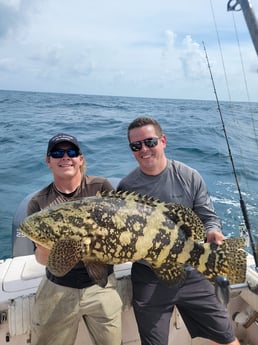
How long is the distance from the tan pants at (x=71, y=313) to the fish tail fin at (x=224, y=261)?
1.07 meters

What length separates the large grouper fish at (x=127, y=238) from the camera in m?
2.70

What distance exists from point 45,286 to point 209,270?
166cm

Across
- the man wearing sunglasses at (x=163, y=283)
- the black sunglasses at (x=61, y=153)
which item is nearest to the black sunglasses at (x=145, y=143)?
the man wearing sunglasses at (x=163, y=283)

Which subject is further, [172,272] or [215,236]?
[215,236]

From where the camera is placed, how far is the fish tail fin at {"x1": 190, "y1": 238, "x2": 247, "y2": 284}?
2973mm

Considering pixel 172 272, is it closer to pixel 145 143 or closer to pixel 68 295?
pixel 68 295

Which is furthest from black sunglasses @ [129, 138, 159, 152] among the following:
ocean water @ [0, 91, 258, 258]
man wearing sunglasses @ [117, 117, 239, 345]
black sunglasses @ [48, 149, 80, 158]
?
ocean water @ [0, 91, 258, 258]

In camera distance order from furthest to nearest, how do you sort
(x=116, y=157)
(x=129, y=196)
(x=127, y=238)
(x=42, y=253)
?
(x=116, y=157)
(x=42, y=253)
(x=129, y=196)
(x=127, y=238)

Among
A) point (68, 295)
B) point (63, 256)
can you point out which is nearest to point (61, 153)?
point (63, 256)

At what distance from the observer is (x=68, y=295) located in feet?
10.6

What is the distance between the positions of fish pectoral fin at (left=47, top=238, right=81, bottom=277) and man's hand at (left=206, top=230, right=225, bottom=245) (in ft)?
4.52

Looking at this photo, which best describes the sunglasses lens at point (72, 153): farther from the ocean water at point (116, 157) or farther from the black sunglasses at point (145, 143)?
the ocean water at point (116, 157)

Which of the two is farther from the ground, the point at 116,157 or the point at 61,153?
the point at 61,153

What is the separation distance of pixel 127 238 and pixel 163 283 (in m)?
0.95
